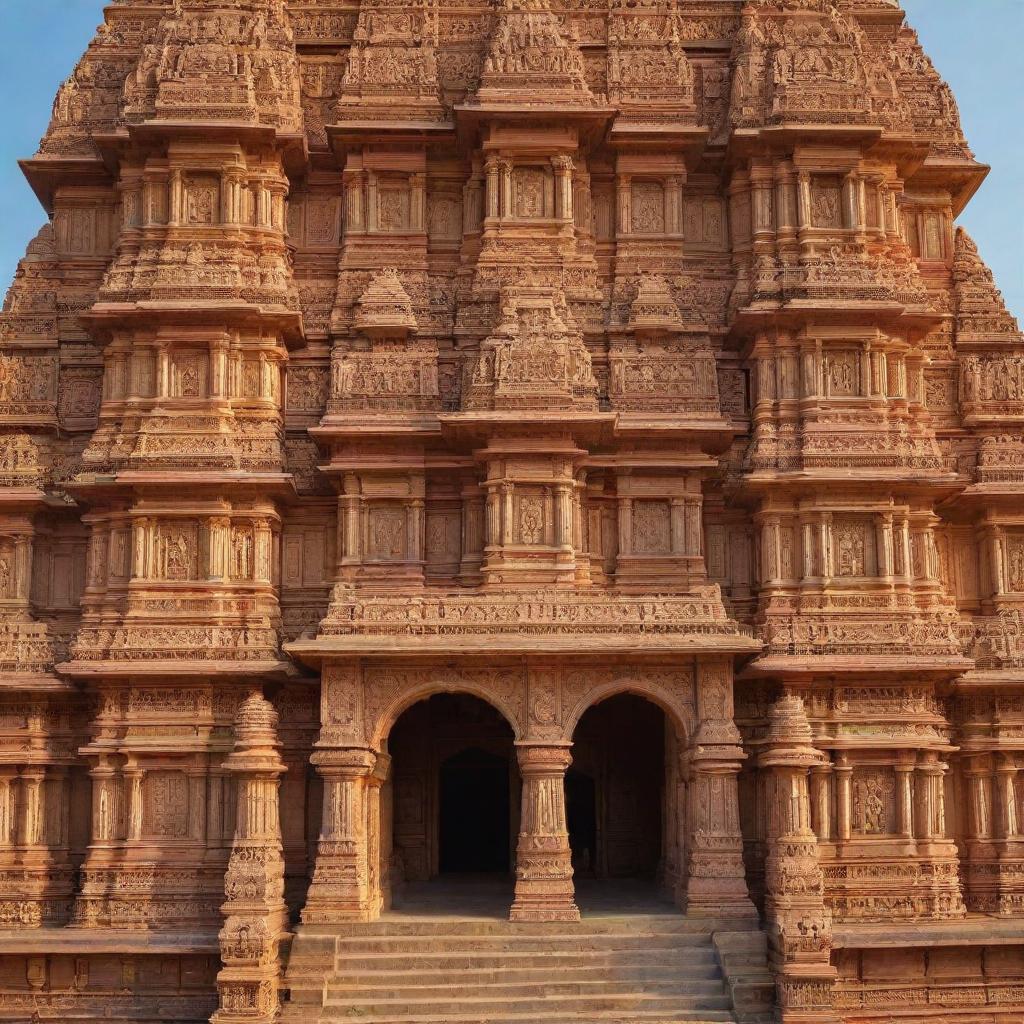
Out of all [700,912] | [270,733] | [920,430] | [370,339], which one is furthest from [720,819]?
[370,339]

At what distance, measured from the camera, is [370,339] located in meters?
27.1

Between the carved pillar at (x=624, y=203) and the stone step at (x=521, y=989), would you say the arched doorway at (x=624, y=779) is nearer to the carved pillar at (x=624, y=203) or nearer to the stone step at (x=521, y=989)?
the stone step at (x=521, y=989)

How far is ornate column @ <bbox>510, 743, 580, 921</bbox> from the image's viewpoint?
72.0ft

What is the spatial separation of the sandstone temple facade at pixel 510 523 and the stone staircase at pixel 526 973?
68 mm

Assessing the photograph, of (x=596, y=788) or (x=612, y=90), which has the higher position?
(x=612, y=90)

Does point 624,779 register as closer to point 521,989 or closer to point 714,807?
point 714,807

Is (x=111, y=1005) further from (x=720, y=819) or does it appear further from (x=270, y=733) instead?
(x=720, y=819)

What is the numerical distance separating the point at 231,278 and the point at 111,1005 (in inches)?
485

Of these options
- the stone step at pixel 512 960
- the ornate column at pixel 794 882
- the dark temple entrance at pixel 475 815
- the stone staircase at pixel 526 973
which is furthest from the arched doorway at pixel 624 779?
the stone step at pixel 512 960

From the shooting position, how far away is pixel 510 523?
82.8 feet

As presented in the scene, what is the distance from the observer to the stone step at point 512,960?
21.1 meters

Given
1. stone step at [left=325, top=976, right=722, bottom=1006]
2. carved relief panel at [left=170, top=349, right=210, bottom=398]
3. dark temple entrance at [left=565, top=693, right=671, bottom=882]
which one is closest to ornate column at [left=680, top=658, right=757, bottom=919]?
stone step at [left=325, top=976, right=722, bottom=1006]

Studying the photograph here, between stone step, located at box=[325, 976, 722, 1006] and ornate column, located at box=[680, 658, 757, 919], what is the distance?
1564mm

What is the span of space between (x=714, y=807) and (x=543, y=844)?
8.77ft
